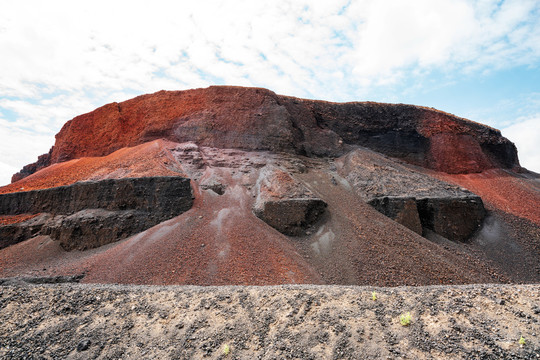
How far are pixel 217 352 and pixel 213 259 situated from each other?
18.9 ft

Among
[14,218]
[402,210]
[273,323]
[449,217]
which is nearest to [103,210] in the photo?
[14,218]

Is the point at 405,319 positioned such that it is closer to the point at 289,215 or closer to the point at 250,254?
the point at 250,254

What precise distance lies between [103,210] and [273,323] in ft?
39.2

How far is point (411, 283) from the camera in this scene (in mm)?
9586

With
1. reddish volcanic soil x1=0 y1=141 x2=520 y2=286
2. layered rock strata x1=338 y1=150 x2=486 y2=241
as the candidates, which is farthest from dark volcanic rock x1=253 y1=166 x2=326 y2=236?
layered rock strata x1=338 y1=150 x2=486 y2=241

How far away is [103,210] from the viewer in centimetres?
1296

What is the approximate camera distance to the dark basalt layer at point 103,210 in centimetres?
1233

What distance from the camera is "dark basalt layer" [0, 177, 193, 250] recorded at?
12.3 meters

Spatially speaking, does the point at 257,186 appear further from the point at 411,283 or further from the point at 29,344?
the point at 29,344

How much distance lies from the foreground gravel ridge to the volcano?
12.7ft

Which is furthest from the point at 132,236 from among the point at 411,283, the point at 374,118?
the point at 374,118

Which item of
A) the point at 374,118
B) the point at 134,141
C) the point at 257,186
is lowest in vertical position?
the point at 257,186

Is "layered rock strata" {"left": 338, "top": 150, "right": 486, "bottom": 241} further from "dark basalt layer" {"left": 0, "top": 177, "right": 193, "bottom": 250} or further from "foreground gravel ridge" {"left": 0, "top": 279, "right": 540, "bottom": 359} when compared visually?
"dark basalt layer" {"left": 0, "top": 177, "right": 193, "bottom": 250}

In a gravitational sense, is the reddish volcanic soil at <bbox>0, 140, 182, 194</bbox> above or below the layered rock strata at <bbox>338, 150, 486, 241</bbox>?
above
